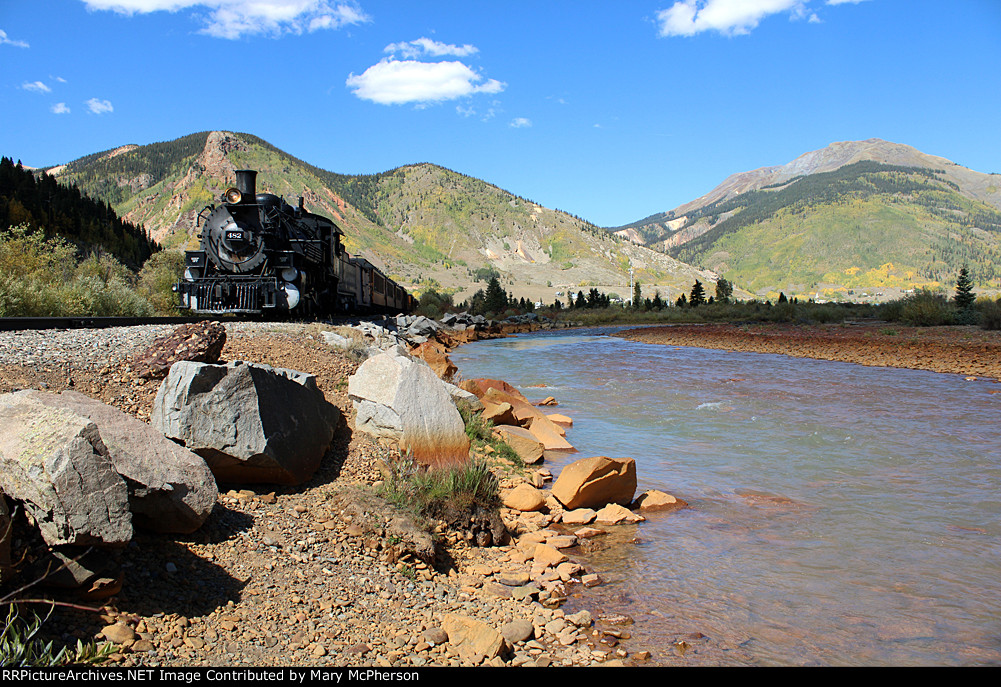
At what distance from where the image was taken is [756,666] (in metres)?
3.64

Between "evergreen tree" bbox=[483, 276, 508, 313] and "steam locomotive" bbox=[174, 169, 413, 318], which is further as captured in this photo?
"evergreen tree" bbox=[483, 276, 508, 313]

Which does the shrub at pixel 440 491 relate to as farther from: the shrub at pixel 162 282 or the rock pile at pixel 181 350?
the shrub at pixel 162 282

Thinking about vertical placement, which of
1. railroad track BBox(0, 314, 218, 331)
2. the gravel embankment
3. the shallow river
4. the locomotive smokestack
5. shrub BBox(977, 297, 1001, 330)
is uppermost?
the locomotive smokestack

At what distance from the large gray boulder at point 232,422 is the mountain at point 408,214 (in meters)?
96.0

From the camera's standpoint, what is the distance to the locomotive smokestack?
17.7 metres

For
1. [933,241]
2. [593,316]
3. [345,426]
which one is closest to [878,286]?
[933,241]

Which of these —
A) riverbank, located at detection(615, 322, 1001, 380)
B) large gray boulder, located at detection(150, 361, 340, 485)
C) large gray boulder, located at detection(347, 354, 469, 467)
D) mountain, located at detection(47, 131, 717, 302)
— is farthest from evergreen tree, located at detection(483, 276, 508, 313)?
large gray boulder, located at detection(150, 361, 340, 485)

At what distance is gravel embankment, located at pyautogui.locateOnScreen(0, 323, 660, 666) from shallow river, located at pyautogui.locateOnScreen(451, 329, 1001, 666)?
777 mm

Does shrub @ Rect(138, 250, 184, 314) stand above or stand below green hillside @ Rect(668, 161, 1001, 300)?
below

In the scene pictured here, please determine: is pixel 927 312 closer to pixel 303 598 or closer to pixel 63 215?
pixel 303 598

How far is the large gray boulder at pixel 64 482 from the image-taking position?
→ 9.77ft

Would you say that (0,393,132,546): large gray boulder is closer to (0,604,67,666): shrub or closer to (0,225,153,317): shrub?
(0,604,67,666): shrub

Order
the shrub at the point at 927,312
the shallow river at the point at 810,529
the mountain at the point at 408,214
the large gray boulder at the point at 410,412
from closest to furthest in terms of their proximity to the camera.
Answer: the shallow river at the point at 810,529 < the large gray boulder at the point at 410,412 < the shrub at the point at 927,312 < the mountain at the point at 408,214

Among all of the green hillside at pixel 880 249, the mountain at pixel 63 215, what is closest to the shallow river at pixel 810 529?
the mountain at pixel 63 215
